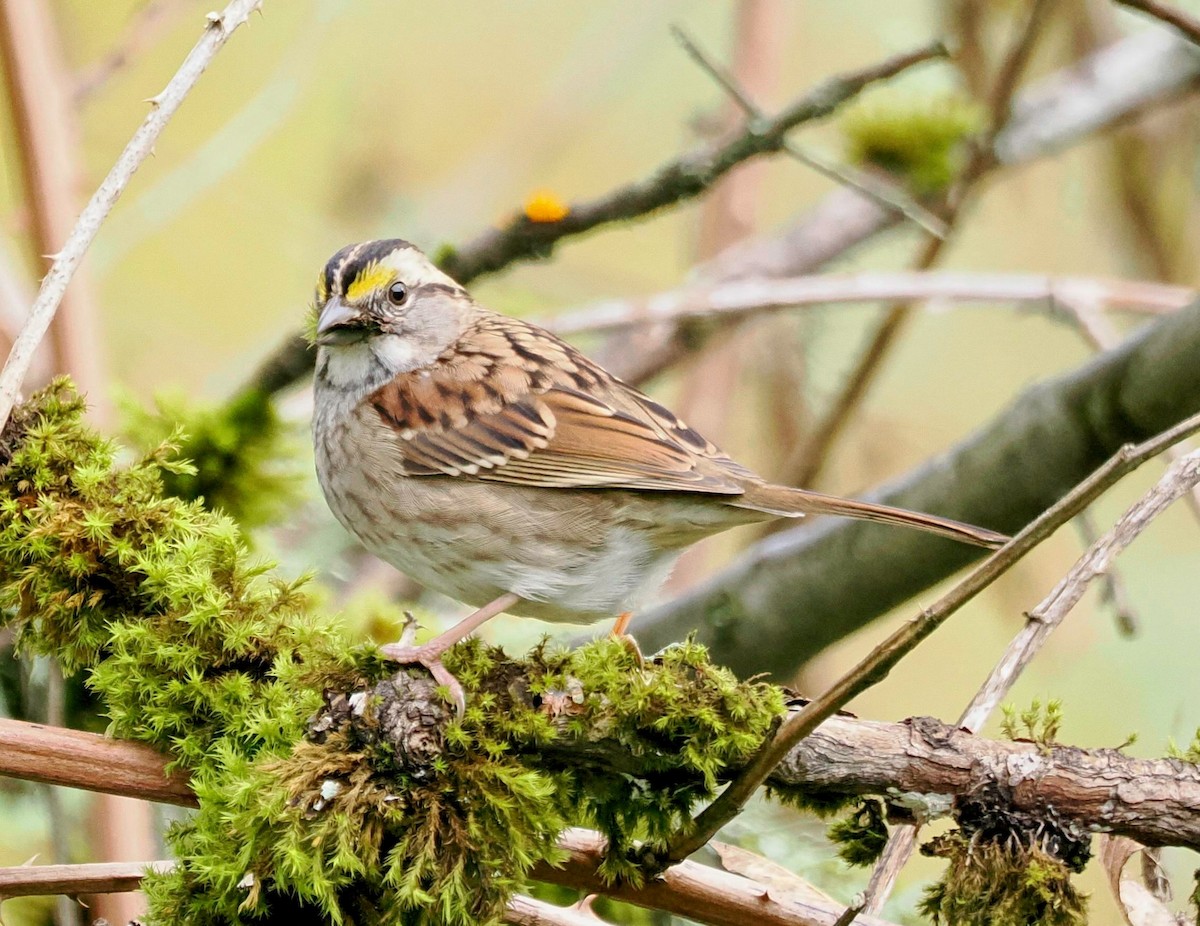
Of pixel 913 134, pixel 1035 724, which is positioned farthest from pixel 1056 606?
pixel 913 134

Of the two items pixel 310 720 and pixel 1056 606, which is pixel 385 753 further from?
pixel 1056 606

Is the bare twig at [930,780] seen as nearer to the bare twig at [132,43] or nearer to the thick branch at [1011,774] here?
the thick branch at [1011,774]

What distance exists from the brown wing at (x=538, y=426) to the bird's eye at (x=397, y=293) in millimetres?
163

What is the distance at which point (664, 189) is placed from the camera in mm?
2779

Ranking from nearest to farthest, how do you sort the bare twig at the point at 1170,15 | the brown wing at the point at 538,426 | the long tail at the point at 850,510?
1. the long tail at the point at 850,510
2. the bare twig at the point at 1170,15
3. the brown wing at the point at 538,426

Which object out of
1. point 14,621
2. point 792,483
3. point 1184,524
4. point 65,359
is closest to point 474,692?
point 14,621

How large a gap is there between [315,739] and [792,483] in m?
2.42

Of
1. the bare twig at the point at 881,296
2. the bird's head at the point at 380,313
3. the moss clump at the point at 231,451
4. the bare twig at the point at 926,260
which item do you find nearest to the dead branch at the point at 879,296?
the bare twig at the point at 881,296

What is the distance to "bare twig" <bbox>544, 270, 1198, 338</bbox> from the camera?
3363 millimetres

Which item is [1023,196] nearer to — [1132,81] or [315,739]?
[1132,81]

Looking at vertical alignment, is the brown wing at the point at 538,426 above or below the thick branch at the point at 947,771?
above

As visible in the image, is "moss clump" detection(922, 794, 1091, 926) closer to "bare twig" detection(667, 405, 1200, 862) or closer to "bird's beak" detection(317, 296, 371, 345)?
"bare twig" detection(667, 405, 1200, 862)

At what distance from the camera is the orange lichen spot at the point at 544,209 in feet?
9.18

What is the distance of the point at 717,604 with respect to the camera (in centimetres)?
294
